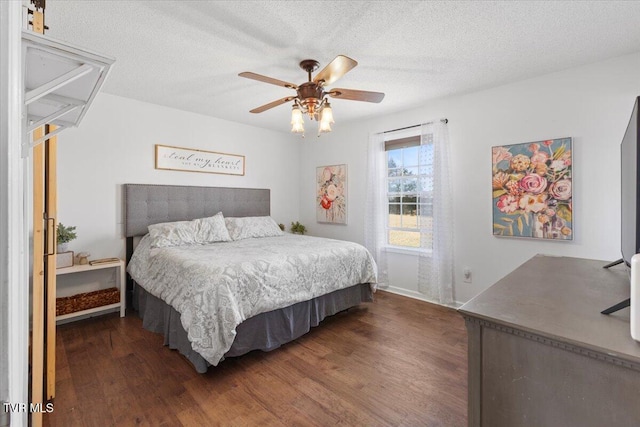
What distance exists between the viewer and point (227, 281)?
82.6 inches

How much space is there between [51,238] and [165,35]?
1.56m

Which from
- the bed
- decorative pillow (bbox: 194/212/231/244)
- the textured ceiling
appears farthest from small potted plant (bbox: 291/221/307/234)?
the textured ceiling

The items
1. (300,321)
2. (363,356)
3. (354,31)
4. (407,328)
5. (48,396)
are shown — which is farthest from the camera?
(407,328)

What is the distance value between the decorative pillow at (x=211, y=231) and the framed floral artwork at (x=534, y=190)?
10.2ft

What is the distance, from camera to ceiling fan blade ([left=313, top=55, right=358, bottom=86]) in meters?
1.82

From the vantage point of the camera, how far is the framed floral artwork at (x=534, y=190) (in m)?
2.67

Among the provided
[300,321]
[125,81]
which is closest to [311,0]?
[125,81]

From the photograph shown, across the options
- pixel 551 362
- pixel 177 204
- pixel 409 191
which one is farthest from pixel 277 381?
pixel 409 191

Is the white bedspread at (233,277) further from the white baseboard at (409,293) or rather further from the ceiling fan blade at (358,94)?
the ceiling fan blade at (358,94)

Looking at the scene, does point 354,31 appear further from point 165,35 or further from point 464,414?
point 464,414

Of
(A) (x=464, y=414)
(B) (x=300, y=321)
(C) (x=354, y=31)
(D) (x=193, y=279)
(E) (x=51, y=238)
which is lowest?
(A) (x=464, y=414)

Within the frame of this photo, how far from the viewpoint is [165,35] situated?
2098 mm

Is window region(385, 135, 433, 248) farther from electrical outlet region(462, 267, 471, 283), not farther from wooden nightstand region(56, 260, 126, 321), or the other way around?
wooden nightstand region(56, 260, 126, 321)

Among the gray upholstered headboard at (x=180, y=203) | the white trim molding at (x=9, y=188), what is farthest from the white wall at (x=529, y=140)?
the white trim molding at (x=9, y=188)
